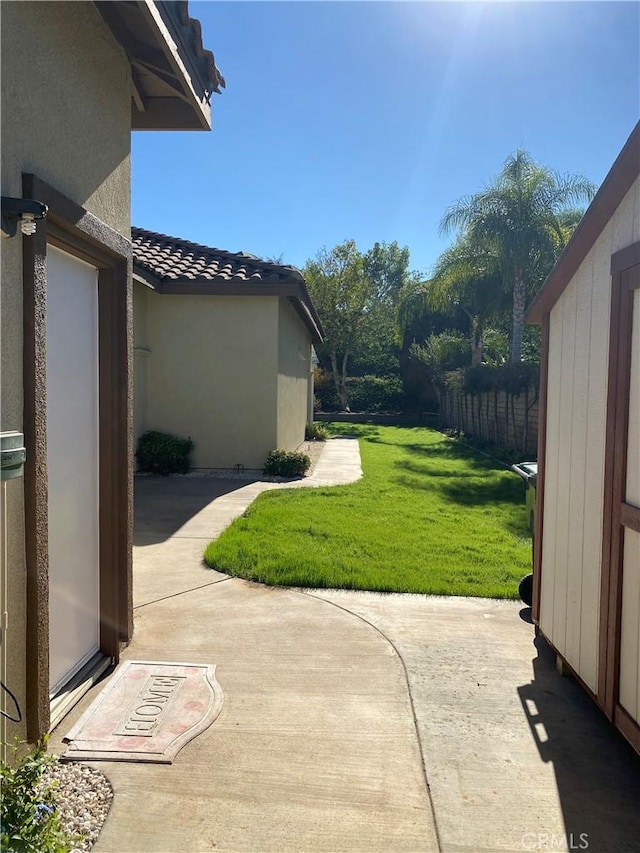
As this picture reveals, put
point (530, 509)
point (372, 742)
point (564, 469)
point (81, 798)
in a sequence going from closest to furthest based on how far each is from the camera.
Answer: point (81, 798), point (372, 742), point (564, 469), point (530, 509)

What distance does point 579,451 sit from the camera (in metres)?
3.66

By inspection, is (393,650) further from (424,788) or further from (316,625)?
(424,788)

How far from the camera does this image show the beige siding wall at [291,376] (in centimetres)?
1348

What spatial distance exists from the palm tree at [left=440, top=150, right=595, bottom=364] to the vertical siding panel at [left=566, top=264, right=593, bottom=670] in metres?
17.2

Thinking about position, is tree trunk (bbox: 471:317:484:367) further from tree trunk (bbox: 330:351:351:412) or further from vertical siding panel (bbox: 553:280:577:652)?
vertical siding panel (bbox: 553:280:577:652)

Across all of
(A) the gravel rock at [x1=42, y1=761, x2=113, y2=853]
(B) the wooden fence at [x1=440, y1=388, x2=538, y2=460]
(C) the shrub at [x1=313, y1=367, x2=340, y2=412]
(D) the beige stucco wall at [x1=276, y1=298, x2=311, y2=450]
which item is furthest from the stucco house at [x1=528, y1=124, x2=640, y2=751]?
(C) the shrub at [x1=313, y1=367, x2=340, y2=412]

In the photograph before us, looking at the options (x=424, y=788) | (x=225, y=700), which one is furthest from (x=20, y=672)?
(x=424, y=788)

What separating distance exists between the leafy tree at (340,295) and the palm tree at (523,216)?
12733 mm

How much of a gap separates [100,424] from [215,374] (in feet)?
29.2

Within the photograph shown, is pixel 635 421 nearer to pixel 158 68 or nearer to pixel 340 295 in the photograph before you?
pixel 158 68

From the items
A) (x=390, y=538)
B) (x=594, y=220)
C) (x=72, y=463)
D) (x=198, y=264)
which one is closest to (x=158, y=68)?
(x=72, y=463)

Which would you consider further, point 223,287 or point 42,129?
point 223,287

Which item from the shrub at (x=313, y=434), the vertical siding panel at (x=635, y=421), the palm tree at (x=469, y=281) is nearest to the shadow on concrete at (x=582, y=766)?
the vertical siding panel at (x=635, y=421)

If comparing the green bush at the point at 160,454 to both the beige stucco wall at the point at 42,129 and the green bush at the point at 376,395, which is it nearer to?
the beige stucco wall at the point at 42,129
